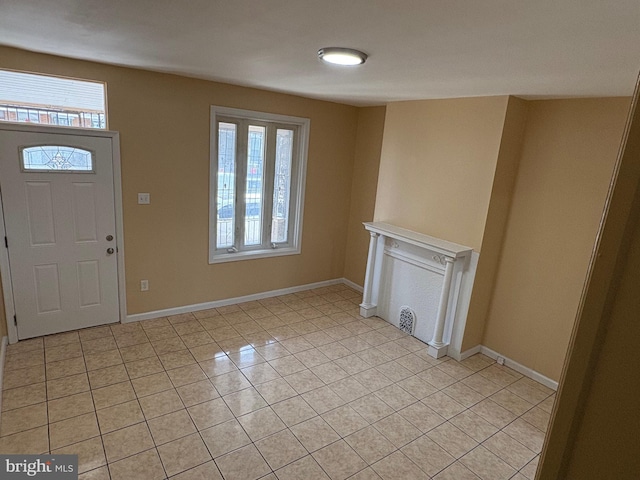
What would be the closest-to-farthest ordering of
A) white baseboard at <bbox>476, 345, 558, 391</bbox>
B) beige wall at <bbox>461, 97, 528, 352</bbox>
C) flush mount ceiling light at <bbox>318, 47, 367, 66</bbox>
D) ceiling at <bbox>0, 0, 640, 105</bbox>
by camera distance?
1. ceiling at <bbox>0, 0, 640, 105</bbox>
2. flush mount ceiling light at <bbox>318, 47, 367, 66</bbox>
3. beige wall at <bbox>461, 97, 528, 352</bbox>
4. white baseboard at <bbox>476, 345, 558, 391</bbox>

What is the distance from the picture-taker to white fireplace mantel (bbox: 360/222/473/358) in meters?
3.64

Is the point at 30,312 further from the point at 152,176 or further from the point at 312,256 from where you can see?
the point at 312,256

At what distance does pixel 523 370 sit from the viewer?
11.9ft


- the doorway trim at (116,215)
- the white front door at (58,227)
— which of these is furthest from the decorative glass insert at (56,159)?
the doorway trim at (116,215)

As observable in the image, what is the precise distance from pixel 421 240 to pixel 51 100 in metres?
3.63

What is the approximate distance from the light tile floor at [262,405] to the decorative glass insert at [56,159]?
5.26 feet

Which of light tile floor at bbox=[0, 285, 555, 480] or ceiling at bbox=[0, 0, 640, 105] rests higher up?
ceiling at bbox=[0, 0, 640, 105]

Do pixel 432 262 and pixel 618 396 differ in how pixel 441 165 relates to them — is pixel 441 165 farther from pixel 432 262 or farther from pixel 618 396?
pixel 618 396

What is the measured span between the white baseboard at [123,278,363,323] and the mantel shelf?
142 centimetres

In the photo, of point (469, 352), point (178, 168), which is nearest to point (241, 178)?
point (178, 168)

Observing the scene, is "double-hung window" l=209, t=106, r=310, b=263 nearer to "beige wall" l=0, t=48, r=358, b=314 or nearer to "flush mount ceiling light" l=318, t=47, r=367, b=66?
"beige wall" l=0, t=48, r=358, b=314

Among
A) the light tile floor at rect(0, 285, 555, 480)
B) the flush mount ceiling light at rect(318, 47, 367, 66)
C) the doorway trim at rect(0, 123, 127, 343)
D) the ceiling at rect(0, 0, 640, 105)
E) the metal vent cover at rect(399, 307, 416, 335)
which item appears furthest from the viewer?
the metal vent cover at rect(399, 307, 416, 335)

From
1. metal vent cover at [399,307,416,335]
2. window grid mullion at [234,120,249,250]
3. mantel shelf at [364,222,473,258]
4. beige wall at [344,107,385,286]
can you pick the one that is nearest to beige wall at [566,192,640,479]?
mantel shelf at [364,222,473,258]

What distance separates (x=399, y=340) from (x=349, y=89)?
2681 mm
